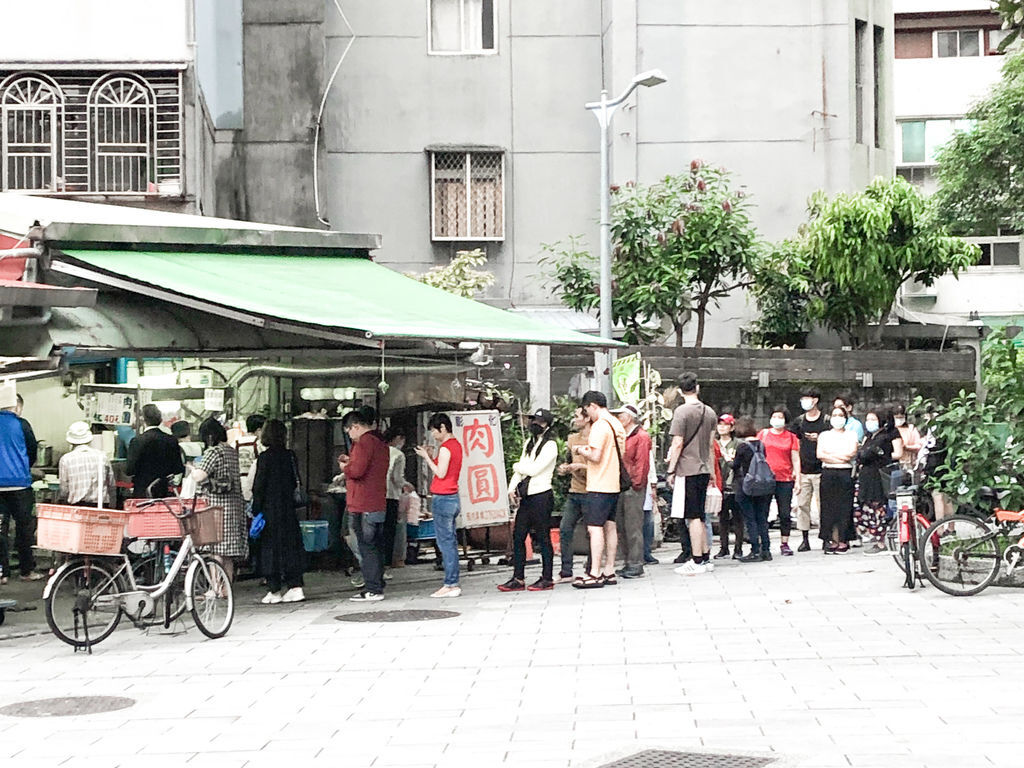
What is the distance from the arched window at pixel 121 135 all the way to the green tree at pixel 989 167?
17075 mm

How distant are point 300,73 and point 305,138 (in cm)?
124

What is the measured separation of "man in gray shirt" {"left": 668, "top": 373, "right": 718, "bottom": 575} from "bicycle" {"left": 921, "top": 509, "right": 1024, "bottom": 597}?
10.4 ft

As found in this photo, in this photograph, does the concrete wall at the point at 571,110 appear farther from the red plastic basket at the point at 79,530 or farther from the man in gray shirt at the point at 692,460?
the red plastic basket at the point at 79,530

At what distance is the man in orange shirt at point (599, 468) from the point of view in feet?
52.4

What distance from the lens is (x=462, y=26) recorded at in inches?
1238

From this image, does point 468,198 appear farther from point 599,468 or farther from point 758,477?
point 599,468

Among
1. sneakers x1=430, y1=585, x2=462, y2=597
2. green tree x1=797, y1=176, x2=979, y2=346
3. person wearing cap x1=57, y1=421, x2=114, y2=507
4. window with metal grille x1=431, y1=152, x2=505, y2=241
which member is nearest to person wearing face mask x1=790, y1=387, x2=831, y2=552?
sneakers x1=430, y1=585, x2=462, y2=597

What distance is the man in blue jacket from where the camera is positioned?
16328 millimetres

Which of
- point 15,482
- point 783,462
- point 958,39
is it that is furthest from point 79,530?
point 958,39

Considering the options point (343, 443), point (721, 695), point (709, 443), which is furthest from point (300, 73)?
point (721, 695)

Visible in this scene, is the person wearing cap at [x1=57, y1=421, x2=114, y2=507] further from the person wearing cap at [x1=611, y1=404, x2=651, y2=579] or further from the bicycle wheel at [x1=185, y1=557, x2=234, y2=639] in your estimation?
the person wearing cap at [x1=611, y1=404, x2=651, y2=579]

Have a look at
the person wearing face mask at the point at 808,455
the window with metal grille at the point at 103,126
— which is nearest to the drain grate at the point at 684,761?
the person wearing face mask at the point at 808,455

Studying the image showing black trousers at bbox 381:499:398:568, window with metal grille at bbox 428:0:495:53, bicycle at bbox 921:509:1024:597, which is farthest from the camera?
window with metal grille at bbox 428:0:495:53

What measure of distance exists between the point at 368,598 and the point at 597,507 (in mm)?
2447
